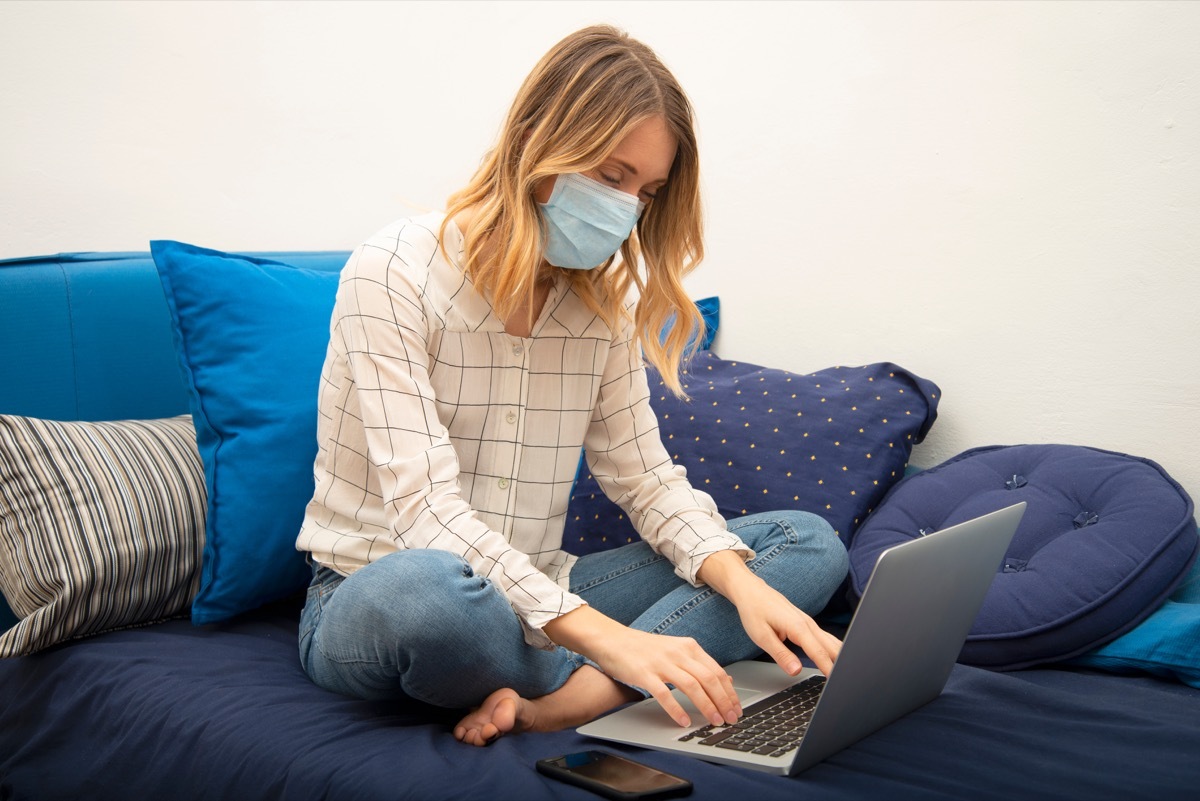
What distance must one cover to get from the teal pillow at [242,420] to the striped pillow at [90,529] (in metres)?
0.04

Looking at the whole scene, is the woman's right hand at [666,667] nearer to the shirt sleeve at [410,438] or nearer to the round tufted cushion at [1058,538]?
the shirt sleeve at [410,438]

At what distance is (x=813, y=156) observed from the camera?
1.72m

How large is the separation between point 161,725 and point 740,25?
53.6 inches

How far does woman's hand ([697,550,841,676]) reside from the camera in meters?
1.05

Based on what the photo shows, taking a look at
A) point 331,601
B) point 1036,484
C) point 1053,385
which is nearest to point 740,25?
point 1053,385

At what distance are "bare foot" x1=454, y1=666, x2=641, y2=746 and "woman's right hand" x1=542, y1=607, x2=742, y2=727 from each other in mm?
94

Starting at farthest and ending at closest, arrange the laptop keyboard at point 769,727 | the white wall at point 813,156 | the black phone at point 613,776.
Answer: the white wall at point 813,156 → the laptop keyboard at point 769,727 → the black phone at point 613,776

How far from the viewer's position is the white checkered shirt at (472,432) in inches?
41.7

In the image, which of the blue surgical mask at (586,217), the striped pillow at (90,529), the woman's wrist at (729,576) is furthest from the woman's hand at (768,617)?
the striped pillow at (90,529)

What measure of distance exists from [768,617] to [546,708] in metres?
0.25

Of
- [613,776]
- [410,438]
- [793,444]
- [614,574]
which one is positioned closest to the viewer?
[613,776]

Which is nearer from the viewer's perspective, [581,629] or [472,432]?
[581,629]

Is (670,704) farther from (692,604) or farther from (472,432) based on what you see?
(472,432)

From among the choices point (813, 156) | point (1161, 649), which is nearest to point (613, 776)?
point (1161, 649)
